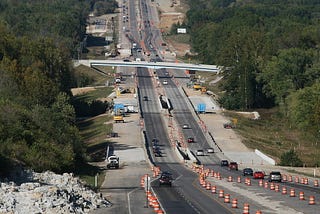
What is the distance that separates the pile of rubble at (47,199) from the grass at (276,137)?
2491 inches

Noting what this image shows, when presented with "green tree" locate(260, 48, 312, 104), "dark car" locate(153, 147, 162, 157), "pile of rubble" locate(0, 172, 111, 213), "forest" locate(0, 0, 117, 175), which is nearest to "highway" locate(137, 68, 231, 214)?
"dark car" locate(153, 147, 162, 157)

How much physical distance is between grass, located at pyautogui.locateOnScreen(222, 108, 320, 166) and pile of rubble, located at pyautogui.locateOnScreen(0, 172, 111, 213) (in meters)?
63.3

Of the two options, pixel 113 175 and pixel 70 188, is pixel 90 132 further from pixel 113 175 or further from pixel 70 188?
pixel 70 188

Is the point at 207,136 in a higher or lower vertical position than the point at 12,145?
lower

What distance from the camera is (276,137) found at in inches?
5861

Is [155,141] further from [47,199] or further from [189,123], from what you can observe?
[47,199]

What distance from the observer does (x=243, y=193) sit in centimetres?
7950

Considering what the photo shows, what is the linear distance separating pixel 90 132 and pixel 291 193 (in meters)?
76.4

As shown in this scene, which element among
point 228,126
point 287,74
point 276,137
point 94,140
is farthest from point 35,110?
point 287,74

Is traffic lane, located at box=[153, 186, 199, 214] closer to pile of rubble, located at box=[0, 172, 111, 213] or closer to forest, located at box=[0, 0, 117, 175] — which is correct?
pile of rubble, located at box=[0, 172, 111, 213]

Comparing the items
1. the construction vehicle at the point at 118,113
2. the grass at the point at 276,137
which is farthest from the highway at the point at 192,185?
the grass at the point at 276,137

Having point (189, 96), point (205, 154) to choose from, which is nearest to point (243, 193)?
point (205, 154)

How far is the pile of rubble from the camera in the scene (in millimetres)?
55287

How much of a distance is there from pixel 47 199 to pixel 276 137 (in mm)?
95239
